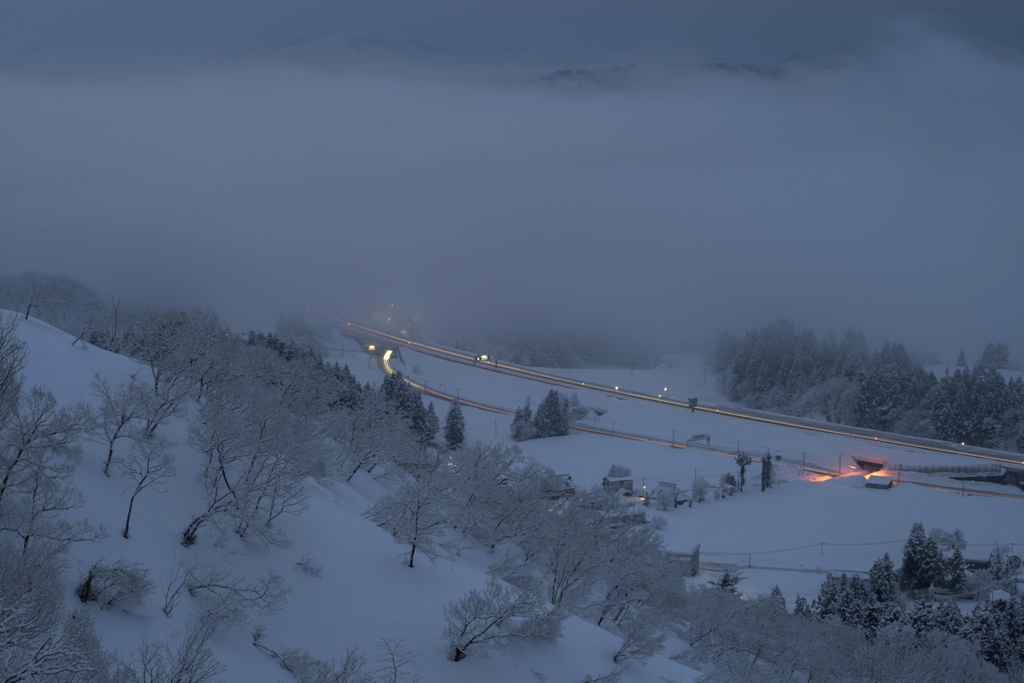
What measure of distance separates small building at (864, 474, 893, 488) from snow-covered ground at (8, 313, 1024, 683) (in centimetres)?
97

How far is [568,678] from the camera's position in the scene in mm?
19031

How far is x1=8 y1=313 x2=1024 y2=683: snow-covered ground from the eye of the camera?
1670cm

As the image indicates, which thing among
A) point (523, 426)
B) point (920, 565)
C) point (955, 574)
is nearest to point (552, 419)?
point (523, 426)

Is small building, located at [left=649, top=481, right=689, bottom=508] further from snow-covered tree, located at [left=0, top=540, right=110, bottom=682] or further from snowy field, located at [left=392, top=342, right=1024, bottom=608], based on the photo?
snow-covered tree, located at [left=0, top=540, right=110, bottom=682]

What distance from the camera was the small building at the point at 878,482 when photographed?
62.1 metres

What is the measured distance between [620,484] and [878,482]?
2147cm

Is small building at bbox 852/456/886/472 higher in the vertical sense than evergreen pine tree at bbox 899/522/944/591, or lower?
lower

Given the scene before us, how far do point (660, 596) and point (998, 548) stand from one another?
3080cm

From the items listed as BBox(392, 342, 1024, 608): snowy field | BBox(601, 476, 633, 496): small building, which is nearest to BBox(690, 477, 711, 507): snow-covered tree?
BBox(392, 342, 1024, 608): snowy field

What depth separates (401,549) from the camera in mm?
22734

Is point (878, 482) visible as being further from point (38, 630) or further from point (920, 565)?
point (38, 630)

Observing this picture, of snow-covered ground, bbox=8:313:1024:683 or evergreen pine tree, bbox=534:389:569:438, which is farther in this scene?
evergreen pine tree, bbox=534:389:569:438

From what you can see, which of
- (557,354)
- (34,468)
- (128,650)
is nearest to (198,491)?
(34,468)

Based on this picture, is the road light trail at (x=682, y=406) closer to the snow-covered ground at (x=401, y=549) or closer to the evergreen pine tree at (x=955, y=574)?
the snow-covered ground at (x=401, y=549)
